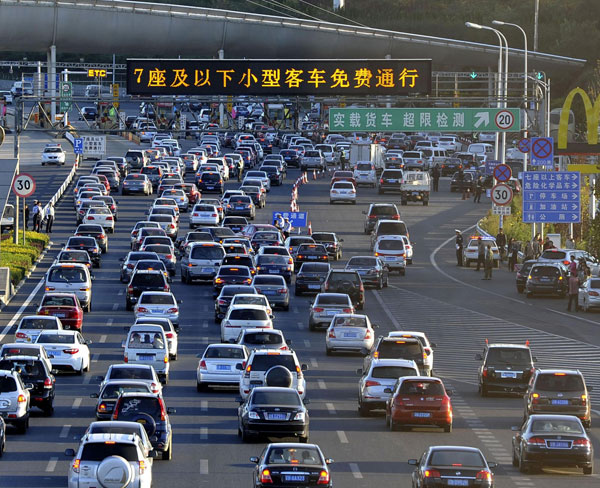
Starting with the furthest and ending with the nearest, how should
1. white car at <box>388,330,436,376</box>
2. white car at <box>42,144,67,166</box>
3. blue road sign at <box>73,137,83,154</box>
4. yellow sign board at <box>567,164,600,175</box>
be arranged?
white car at <box>42,144,67,166</box>, blue road sign at <box>73,137,83,154</box>, yellow sign board at <box>567,164,600,175</box>, white car at <box>388,330,436,376</box>

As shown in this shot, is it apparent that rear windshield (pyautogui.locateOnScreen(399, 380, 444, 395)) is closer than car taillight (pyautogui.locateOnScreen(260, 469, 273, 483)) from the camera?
No

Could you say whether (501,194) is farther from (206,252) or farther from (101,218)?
(101,218)

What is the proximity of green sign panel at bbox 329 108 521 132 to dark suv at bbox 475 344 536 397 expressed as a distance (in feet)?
71.6

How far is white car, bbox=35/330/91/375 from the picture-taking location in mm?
39750

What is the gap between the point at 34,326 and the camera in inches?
1654

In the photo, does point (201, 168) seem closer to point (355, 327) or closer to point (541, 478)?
point (355, 327)

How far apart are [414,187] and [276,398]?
2382 inches

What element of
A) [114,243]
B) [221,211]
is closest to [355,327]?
[114,243]

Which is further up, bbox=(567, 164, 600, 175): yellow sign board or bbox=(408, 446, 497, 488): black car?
bbox=(567, 164, 600, 175): yellow sign board

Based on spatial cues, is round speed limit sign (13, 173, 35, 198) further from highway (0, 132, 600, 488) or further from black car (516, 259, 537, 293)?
black car (516, 259, 537, 293)

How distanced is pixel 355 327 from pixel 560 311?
46.1ft

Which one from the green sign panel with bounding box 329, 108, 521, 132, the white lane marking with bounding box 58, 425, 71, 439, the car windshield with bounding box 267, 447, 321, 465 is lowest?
the white lane marking with bounding box 58, 425, 71, 439

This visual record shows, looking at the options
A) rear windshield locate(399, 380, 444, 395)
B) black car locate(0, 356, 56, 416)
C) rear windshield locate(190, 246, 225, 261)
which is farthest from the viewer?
rear windshield locate(190, 246, 225, 261)

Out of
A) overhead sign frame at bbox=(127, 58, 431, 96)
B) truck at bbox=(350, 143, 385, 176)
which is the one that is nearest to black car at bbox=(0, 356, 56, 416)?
overhead sign frame at bbox=(127, 58, 431, 96)
